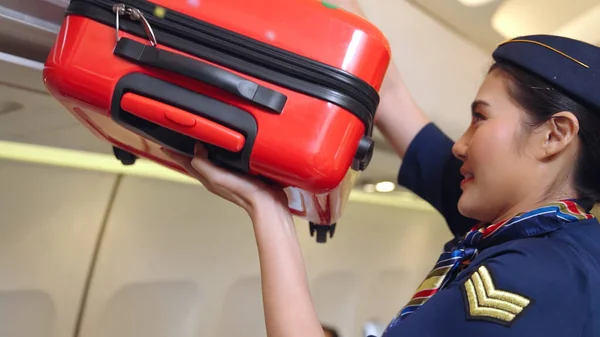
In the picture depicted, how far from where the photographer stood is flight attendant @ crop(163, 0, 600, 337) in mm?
733

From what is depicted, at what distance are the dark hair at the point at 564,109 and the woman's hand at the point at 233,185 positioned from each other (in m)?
0.44

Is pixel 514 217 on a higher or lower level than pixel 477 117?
lower

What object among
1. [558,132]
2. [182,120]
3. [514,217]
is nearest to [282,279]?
[182,120]

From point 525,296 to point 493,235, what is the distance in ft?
0.60

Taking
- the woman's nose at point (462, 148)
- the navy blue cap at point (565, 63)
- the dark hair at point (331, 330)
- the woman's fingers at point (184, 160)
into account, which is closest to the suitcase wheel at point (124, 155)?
the woman's fingers at point (184, 160)

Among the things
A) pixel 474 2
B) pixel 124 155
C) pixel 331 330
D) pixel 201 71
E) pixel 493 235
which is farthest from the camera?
pixel 331 330

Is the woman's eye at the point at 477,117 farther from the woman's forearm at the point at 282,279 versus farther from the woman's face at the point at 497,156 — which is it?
the woman's forearm at the point at 282,279

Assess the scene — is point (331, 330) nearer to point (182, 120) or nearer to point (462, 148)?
point (462, 148)

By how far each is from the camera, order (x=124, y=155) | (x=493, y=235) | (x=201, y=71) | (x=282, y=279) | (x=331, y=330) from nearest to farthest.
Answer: (x=201, y=71), (x=282, y=279), (x=493, y=235), (x=124, y=155), (x=331, y=330)

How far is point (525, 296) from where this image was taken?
2.38ft

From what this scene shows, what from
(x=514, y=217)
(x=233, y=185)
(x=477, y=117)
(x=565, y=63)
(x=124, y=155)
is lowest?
(x=124, y=155)

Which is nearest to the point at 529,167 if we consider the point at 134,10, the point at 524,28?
the point at 524,28

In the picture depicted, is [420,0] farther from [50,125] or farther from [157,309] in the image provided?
[157,309]

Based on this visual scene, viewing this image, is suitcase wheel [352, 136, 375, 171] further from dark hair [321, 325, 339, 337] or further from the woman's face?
dark hair [321, 325, 339, 337]
